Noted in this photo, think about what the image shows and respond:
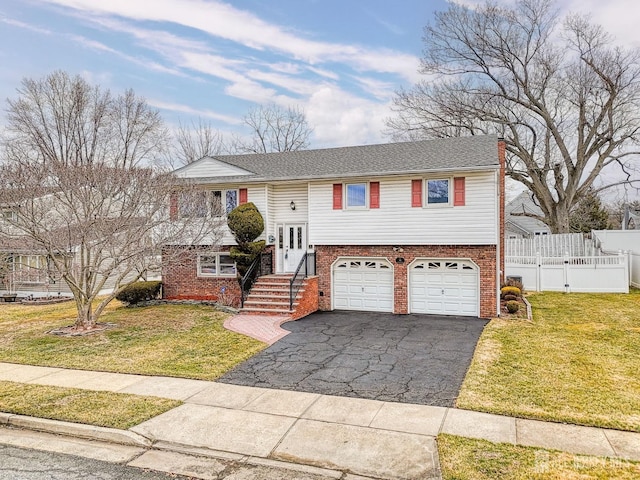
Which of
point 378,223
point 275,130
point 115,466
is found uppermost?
point 275,130

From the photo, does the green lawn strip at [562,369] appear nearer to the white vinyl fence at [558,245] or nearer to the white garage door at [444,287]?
the white garage door at [444,287]

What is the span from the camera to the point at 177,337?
11984 millimetres

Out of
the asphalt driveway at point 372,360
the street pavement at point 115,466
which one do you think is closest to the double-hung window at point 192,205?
the asphalt driveway at point 372,360

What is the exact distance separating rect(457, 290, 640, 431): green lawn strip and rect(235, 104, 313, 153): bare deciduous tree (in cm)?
2792

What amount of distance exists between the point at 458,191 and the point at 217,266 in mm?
9848

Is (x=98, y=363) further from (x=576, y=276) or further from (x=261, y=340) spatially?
(x=576, y=276)

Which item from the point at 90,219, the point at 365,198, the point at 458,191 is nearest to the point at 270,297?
the point at 365,198

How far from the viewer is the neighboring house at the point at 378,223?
14.4 metres

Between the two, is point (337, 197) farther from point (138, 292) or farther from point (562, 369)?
point (562, 369)

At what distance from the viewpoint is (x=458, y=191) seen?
14484mm

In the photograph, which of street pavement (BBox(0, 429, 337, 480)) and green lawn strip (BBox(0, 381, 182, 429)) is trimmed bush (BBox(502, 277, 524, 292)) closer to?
green lawn strip (BBox(0, 381, 182, 429))

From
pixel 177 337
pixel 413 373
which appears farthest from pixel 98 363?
pixel 413 373

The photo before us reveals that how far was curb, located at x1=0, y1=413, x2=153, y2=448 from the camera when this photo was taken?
5957 millimetres

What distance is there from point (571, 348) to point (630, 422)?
14.3 ft
